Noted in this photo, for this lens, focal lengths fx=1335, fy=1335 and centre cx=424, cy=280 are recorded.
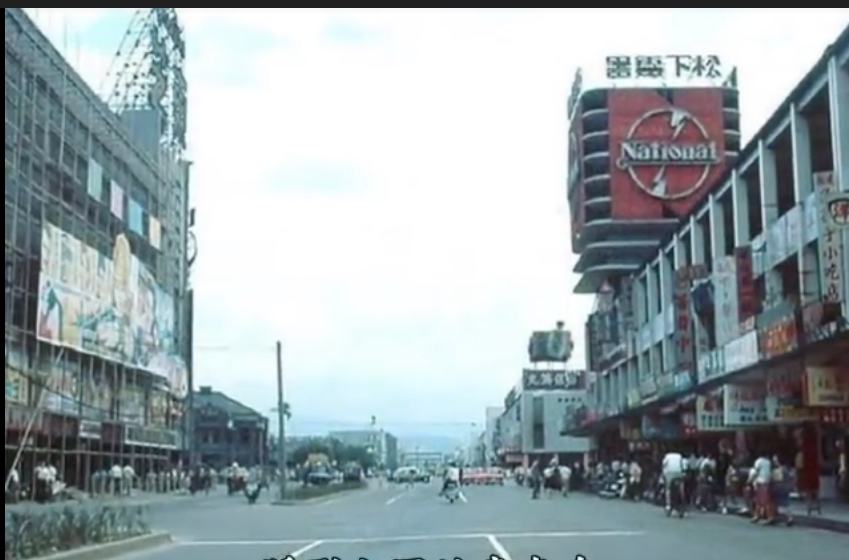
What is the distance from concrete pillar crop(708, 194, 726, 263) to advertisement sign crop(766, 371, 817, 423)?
12.1 meters

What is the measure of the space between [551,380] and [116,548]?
112 metres

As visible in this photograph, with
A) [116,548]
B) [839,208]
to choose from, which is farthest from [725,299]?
[116,548]

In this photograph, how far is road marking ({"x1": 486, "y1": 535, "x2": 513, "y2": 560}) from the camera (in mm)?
15570

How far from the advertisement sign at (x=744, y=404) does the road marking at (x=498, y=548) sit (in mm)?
14640

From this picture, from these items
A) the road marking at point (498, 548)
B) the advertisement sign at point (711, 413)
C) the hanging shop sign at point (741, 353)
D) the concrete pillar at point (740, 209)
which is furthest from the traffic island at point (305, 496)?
the road marking at point (498, 548)

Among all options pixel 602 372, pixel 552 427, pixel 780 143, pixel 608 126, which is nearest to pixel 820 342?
pixel 780 143

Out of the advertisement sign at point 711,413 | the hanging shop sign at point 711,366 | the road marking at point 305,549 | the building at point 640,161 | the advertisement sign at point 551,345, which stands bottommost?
the road marking at point 305,549

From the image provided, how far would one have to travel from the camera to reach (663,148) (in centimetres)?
8525

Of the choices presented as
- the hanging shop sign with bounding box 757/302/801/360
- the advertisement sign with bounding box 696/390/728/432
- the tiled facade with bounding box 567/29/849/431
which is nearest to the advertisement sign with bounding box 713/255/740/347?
the tiled facade with bounding box 567/29/849/431

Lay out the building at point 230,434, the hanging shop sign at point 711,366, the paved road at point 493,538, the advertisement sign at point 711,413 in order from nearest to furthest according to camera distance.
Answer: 1. the paved road at point 493,538
2. the hanging shop sign at point 711,366
3. the advertisement sign at point 711,413
4. the building at point 230,434

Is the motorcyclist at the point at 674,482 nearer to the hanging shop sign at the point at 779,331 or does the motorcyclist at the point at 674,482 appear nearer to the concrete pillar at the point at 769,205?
the hanging shop sign at the point at 779,331

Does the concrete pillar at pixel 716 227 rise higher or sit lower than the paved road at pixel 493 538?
higher

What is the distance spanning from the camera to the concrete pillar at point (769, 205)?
1377 inches

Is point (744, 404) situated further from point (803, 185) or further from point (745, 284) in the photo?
point (803, 185)
